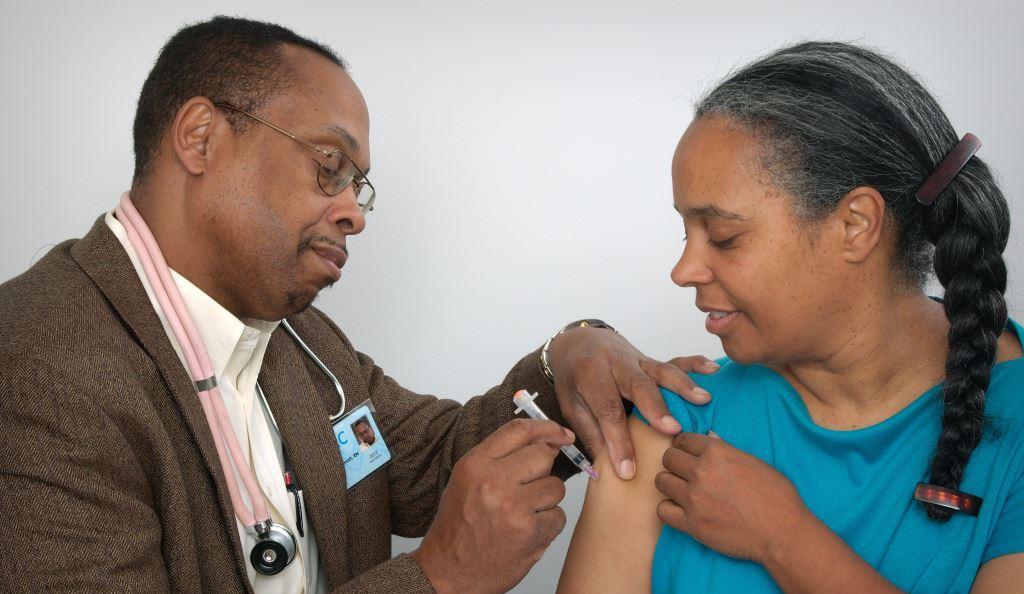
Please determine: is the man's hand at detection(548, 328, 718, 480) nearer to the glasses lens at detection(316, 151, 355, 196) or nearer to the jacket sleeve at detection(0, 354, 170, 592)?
the glasses lens at detection(316, 151, 355, 196)

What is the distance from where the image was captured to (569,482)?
9.54 feet

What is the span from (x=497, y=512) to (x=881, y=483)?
632mm

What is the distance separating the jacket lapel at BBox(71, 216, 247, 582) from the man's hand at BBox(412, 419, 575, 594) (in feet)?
1.25

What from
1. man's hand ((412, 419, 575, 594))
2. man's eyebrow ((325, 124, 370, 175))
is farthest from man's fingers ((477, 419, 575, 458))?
man's eyebrow ((325, 124, 370, 175))

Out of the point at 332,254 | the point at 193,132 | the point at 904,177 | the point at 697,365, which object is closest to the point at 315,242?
the point at 332,254

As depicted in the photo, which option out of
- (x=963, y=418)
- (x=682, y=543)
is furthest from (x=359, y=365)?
(x=963, y=418)

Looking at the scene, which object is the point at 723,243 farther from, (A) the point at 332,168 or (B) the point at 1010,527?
(A) the point at 332,168

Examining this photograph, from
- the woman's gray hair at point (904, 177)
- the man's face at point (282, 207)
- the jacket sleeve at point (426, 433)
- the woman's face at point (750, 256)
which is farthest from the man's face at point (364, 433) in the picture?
the woman's gray hair at point (904, 177)

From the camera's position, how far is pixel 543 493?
1.65 m

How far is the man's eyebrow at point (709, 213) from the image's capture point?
5.15ft

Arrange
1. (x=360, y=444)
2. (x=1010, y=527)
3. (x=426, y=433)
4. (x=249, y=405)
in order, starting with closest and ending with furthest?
(x=1010, y=527) → (x=249, y=405) → (x=360, y=444) → (x=426, y=433)

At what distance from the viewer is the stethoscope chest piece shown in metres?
1.82

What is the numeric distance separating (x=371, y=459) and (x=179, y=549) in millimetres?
576

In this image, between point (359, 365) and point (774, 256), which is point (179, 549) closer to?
point (359, 365)
